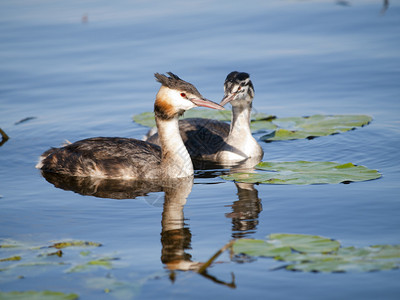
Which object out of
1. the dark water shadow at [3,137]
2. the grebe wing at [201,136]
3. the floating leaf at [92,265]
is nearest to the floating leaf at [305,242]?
the floating leaf at [92,265]

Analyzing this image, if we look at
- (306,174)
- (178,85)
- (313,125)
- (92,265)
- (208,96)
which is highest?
(208,96)

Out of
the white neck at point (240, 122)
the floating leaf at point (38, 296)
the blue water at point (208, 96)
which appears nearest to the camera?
the floating leaf at point (38, 296)

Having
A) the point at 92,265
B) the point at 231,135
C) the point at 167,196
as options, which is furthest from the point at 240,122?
the point at 92,265

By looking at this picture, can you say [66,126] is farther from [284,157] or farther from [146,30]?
[146,30]

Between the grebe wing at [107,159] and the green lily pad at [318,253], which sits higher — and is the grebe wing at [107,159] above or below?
above

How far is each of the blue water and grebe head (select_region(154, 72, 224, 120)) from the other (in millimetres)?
1082

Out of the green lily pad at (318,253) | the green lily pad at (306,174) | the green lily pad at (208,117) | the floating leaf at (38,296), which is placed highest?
the green lily pad at (208,117)

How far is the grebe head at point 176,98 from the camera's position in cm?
959

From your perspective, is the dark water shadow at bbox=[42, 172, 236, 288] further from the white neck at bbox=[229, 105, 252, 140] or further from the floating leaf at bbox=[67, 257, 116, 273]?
the white neck at bbox=[229, 105, 252, 140]

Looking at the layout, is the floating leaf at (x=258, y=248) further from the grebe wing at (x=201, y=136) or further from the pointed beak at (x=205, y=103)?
the grebe wing at (x=201, y=136)

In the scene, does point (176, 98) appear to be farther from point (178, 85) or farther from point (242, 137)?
point (242, 137)

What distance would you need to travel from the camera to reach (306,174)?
931cm

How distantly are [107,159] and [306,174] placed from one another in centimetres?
288

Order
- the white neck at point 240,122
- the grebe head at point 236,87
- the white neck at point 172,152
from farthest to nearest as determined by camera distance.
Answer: the white neck at point 240,122 → the grebe head at point 236,87 → the white neck at point 172,152
